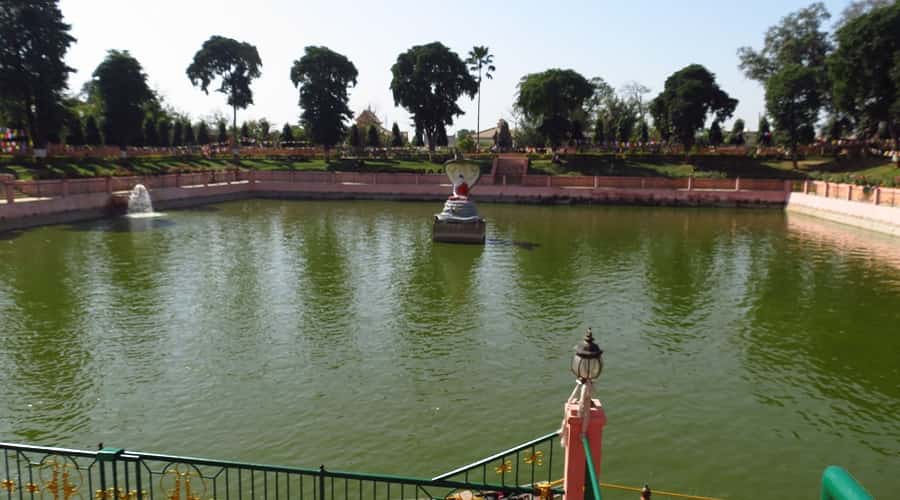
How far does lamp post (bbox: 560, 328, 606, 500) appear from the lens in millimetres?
6281

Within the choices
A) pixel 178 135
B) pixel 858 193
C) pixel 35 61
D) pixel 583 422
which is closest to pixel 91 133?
pixel 178 135

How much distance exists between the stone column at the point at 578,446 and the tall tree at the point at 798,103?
6207 centimetres

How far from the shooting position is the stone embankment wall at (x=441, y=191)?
34.9 m

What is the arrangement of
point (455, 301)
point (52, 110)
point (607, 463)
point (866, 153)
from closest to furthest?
point (607, 463) → point (455, 301) → point (52, 110) → point (866, 153)

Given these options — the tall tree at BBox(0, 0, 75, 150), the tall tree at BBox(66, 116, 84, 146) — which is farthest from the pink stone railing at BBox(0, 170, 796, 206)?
the tall tree at BBox(66, 116, 84, 146)

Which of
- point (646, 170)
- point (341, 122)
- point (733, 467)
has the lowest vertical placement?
point (733, 467)

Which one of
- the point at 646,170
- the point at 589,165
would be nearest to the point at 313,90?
the point at 589,165

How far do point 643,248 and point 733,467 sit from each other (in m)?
20.7

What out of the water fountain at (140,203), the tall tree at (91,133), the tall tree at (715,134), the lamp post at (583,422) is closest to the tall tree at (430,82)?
the tall tree at (715,134)

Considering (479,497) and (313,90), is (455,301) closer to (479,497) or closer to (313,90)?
(479,497)

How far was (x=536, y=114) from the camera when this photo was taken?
68625 mm

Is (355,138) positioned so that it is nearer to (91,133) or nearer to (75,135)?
(91,133)

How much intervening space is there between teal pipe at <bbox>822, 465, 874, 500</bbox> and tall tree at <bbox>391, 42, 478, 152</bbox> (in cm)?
6912

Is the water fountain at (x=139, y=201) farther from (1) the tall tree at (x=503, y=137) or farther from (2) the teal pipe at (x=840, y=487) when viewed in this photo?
(1) the tall tree at (x=503, y=137)
